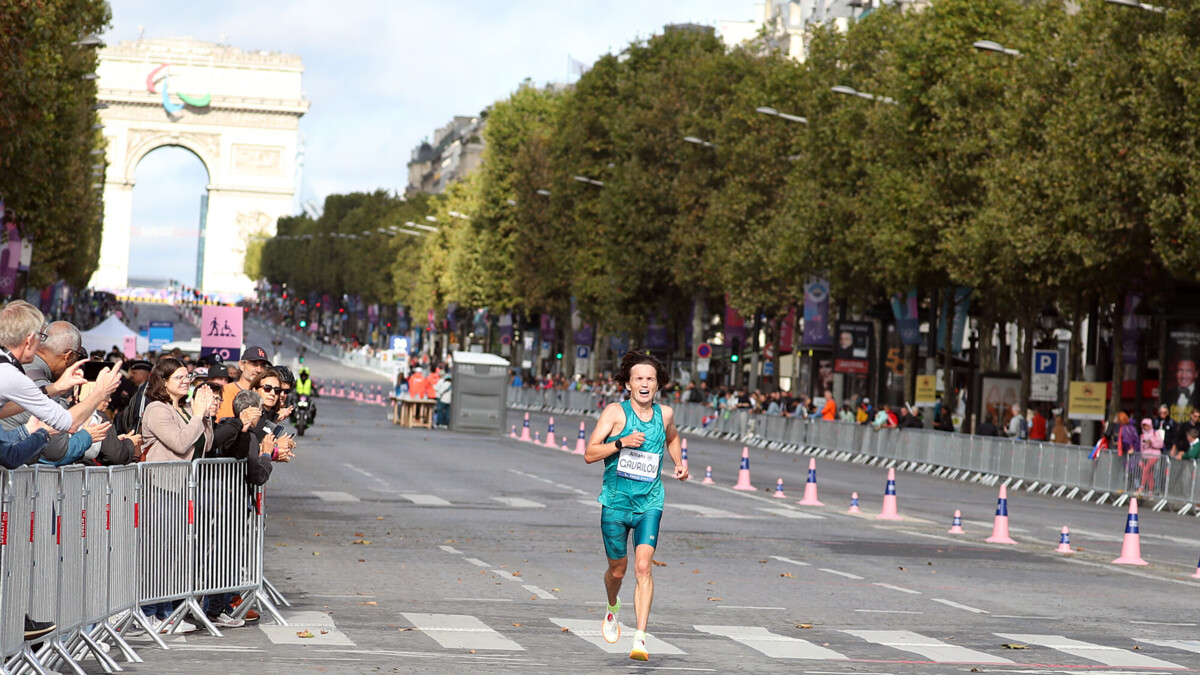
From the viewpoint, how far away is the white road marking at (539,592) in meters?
15.0

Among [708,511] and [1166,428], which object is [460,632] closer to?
[708,511]

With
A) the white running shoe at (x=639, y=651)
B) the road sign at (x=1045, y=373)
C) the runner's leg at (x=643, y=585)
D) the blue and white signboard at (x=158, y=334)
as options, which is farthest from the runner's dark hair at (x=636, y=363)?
the blue and white signboard at (x=158, y=334)

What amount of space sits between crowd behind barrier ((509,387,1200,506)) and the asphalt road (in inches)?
71.0

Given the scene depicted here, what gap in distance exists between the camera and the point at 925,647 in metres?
12.7

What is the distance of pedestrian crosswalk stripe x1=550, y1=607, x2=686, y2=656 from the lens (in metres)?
12.0

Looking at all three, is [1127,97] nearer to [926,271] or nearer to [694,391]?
[926,271]

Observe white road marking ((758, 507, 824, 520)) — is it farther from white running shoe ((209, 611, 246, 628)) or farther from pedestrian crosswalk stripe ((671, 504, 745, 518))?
white running shoe ((209, 611, 246, 628))

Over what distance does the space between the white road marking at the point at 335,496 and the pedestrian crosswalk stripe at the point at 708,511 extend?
3.99 meters

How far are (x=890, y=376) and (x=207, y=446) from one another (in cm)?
5027

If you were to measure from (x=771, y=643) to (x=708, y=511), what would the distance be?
43.8 ft

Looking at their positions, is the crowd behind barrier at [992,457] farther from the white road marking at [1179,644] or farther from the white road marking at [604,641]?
the white road marking at [604,641]

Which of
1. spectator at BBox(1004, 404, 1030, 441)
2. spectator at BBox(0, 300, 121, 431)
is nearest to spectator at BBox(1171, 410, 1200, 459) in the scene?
spectator at BBox(1004, 404, 1030, 441)

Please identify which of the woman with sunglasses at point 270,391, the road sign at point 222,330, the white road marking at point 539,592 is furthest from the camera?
the road sign at point 222,330

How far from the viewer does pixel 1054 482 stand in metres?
36.0
